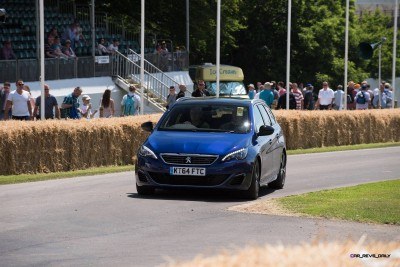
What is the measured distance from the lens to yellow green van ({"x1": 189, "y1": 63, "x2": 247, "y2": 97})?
49781 millimetres

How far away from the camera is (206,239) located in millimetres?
12273

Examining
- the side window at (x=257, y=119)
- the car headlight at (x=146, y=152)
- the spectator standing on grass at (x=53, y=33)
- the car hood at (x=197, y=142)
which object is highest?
the spectator standing on grass at (x=53, y=33)

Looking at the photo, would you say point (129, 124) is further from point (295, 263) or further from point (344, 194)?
point (295, 263)

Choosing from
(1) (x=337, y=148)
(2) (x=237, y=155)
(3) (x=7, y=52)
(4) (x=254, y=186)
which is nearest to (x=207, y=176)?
(2) (x=237, y=155)

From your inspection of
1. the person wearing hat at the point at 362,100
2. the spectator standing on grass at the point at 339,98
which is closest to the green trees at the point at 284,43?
the spectator standing on grass at the point at 339,98

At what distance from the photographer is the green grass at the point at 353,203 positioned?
1469 centimetres

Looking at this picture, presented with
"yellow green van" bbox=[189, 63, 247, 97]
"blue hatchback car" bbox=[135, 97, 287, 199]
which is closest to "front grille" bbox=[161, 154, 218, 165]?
"blue hatchback car" bbox=[135, 97, 287, 199]

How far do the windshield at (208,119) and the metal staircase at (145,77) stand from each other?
2299 cm

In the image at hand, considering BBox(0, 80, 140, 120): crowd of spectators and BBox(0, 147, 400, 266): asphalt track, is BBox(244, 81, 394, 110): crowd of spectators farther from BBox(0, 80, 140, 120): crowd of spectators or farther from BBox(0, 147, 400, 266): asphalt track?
BBox(0, 147, 400, 266): asphalt track

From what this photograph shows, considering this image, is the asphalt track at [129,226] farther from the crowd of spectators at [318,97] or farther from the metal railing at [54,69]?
the crowd of spectators at [318,97]

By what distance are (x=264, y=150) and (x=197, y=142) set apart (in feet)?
4.62

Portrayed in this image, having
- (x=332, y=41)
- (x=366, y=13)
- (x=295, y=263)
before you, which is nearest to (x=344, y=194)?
(x=295, y=263)

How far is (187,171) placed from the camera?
55.9ft

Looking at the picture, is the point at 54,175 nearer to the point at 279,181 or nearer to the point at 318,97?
the point at 279,181
